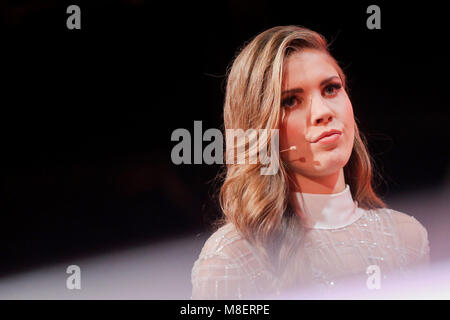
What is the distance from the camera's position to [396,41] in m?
2.33

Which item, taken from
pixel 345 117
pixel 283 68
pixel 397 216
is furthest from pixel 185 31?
pixel 397 216

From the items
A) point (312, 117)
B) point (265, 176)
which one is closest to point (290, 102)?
point (312, 117)

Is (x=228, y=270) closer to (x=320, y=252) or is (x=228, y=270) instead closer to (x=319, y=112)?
(x=320, y=252)

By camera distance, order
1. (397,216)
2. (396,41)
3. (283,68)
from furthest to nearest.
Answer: (396,41) < (397,216) < (283,68)

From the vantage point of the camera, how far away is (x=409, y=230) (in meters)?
2.17

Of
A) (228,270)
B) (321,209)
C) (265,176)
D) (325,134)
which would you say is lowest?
(228,270)

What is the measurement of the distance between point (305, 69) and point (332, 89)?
146 mm

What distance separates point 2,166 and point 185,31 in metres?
1.05

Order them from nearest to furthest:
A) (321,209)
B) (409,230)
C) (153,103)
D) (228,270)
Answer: (228,270), (321,209), (409,230), (153,103)

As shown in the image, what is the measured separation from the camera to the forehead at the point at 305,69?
6.55 ft

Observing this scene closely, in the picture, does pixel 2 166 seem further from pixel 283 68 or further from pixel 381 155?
pixel 381 155

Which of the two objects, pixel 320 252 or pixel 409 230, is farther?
pixel 409 230

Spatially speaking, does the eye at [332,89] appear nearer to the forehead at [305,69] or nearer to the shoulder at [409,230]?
the forehead at [305,69]
